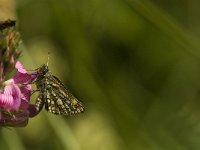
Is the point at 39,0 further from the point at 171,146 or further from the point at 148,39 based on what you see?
the point at 171,146

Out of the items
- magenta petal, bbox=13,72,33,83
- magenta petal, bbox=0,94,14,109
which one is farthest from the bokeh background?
magenta petal, bbox=0,94,14,109

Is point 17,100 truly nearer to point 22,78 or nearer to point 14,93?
point 14,93

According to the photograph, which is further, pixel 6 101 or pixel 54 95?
pixel 54 95

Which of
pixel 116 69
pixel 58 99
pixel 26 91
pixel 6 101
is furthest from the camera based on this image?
pixel 116 69

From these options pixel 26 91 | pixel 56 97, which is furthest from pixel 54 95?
pixel 26 91


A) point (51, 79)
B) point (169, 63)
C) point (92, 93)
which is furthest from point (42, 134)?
point (51, 79)
